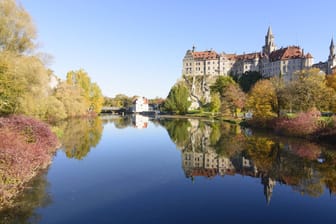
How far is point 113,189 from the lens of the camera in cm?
1150

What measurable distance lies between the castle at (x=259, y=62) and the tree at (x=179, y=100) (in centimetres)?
3717

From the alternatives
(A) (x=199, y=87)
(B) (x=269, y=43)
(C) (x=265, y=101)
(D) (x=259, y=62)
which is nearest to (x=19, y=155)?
(C) (x=265, y=101)

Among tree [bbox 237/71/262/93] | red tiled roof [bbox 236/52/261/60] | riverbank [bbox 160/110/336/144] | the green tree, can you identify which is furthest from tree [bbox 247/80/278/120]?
red tiled roof [bbox 236/52/261/60]

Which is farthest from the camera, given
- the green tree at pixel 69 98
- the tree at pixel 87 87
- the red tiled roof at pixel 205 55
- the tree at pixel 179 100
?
the red tiled roof at pixel 205 55

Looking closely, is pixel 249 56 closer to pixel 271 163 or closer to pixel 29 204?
pixel 271 163

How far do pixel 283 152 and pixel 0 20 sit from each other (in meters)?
26.3

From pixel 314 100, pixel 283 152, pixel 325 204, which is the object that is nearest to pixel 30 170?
pixel 325 204

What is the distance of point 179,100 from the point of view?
253 ft

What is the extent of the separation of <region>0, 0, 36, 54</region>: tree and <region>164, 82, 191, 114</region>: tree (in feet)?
183

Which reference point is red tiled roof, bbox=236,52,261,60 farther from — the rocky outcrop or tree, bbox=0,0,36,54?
tree, bbox=0,0,36,54

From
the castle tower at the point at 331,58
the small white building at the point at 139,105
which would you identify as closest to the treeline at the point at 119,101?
the small white building at the point at 139,105

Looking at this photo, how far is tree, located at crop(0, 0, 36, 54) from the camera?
66.7 feet

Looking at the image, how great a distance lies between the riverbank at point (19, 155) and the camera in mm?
9516

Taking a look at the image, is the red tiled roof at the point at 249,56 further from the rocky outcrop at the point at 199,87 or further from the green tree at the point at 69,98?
the green tree at the point at 69,98
